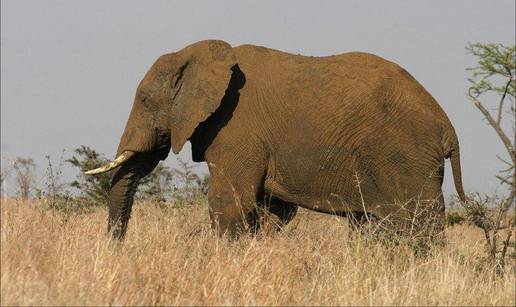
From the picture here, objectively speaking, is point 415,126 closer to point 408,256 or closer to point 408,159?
point 408,159

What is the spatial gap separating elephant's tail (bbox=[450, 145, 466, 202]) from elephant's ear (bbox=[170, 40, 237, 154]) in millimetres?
2491

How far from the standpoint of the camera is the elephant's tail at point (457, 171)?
1012 cm

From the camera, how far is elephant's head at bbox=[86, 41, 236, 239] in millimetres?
10234

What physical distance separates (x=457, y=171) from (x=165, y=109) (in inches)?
127

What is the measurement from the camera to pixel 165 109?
10539 mm

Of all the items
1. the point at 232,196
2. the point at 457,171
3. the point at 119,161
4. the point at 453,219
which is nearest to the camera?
the point at 232,196

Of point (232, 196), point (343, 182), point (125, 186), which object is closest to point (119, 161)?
point (125, 186)

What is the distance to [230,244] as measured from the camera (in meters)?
9.33

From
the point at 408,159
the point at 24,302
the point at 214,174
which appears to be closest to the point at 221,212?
the point at 214,174

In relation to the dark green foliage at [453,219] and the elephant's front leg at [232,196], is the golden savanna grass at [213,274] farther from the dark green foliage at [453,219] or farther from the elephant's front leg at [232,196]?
the dark green foliage at [453,219]

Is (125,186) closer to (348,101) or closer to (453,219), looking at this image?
(348,101)

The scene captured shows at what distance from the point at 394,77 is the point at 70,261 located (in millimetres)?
4388

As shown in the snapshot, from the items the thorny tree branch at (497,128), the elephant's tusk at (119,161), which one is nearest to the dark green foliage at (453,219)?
the thorny tree branch at (497,128)

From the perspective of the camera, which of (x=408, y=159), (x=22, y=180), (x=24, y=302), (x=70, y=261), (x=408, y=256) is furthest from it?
(x=22, y=180)
